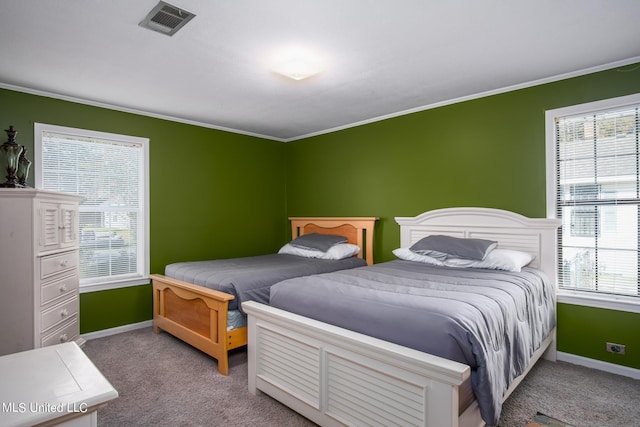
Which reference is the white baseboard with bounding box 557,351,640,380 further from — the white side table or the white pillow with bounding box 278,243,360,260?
the white side table

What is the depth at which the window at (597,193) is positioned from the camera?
275 centimetres

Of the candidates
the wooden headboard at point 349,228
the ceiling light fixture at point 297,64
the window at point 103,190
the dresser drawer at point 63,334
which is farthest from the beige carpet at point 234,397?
the ceiling light fixture at point 297,64

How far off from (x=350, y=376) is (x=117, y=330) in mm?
3005

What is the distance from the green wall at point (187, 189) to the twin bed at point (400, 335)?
3.71ft

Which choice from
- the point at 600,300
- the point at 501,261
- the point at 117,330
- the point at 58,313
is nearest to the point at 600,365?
the point at 600,300

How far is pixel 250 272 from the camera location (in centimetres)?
Result: 323

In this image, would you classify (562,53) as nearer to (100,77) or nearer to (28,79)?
(100,77)

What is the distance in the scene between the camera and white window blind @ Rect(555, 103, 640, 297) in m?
2.75

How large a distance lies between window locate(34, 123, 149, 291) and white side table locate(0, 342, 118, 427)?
2.60 meters

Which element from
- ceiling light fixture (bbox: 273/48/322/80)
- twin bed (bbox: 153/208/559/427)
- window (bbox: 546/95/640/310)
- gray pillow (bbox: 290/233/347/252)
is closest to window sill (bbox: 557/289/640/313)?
window (bbox: 546/95/640/310)

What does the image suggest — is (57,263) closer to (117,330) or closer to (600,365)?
(117,330)

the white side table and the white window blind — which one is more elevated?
the white window blind

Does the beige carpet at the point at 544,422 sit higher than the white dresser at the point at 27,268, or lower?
lower

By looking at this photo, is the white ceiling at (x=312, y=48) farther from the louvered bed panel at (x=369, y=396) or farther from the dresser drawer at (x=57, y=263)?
the louvered bed panel at (x=369, y=396)
